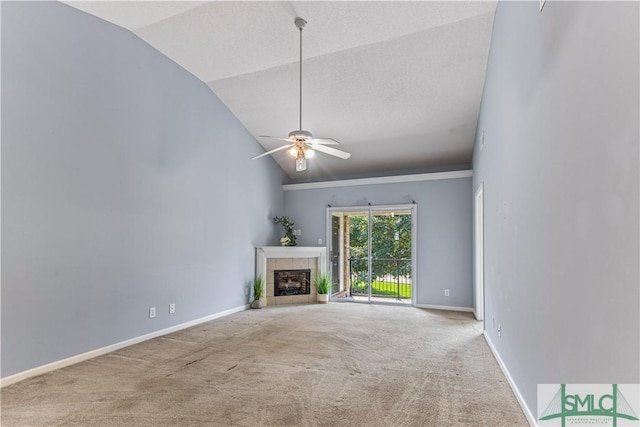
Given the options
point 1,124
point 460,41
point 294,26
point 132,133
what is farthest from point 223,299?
point 460,41

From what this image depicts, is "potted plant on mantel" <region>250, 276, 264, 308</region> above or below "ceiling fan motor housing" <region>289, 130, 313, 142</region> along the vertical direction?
below

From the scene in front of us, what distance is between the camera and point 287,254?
6.98 m

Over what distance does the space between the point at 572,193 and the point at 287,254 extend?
18.8 feet

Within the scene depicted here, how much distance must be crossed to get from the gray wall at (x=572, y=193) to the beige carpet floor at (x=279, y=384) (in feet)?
1.80

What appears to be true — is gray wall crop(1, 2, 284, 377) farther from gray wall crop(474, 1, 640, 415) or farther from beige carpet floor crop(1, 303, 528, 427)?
gray wall crop(474, 1, 640, 415)

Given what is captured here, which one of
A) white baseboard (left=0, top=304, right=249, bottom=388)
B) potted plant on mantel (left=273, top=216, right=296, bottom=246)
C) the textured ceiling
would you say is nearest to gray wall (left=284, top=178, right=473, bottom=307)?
the textured ceiling

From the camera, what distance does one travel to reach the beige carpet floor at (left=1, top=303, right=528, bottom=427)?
240 centimetres

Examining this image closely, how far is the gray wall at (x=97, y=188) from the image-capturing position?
3.06 metres

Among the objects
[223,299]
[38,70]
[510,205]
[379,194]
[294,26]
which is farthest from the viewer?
[379,194]

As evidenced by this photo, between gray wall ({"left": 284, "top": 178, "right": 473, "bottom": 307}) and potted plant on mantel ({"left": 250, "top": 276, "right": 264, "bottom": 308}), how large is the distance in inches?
102

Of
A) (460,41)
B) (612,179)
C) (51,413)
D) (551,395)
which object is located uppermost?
(460,41)

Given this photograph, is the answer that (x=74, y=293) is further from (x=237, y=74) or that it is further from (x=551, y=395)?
(x=551, y=395)

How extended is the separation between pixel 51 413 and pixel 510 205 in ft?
12.4

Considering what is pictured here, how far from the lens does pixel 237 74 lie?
199 inches
